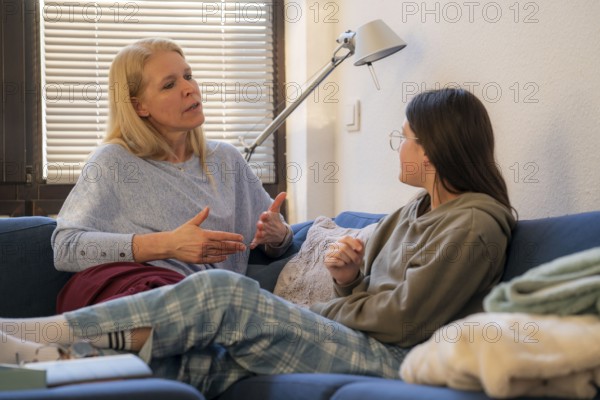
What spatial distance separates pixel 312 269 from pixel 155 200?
1.58 feet

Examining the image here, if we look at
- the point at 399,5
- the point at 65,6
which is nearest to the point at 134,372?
the point at 399,5

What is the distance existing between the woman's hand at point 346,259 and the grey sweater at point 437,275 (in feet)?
0.26

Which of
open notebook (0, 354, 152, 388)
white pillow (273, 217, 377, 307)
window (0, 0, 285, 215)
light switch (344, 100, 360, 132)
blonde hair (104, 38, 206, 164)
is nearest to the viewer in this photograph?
open notebook (0, 354, 152, 388)

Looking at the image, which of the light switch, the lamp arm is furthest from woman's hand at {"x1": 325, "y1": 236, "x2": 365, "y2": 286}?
the light switch

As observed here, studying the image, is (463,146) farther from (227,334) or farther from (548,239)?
(227,334)

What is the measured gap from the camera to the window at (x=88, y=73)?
3635mm

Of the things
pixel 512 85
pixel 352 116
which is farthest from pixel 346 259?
pixel 352 116

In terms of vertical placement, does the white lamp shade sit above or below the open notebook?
above

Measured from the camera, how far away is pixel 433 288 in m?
1.76

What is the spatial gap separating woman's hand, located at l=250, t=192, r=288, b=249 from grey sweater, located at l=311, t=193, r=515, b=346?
59cm

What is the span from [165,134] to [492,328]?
148 centimetres

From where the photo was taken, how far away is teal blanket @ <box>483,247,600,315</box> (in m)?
1.31

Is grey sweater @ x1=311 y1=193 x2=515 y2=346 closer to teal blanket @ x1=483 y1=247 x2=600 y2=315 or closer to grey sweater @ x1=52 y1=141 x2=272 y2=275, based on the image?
teal blanket @ x1=483 y1=247 x2=600 y2=315

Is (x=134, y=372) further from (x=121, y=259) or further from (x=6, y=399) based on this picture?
(x=121, y=259)
